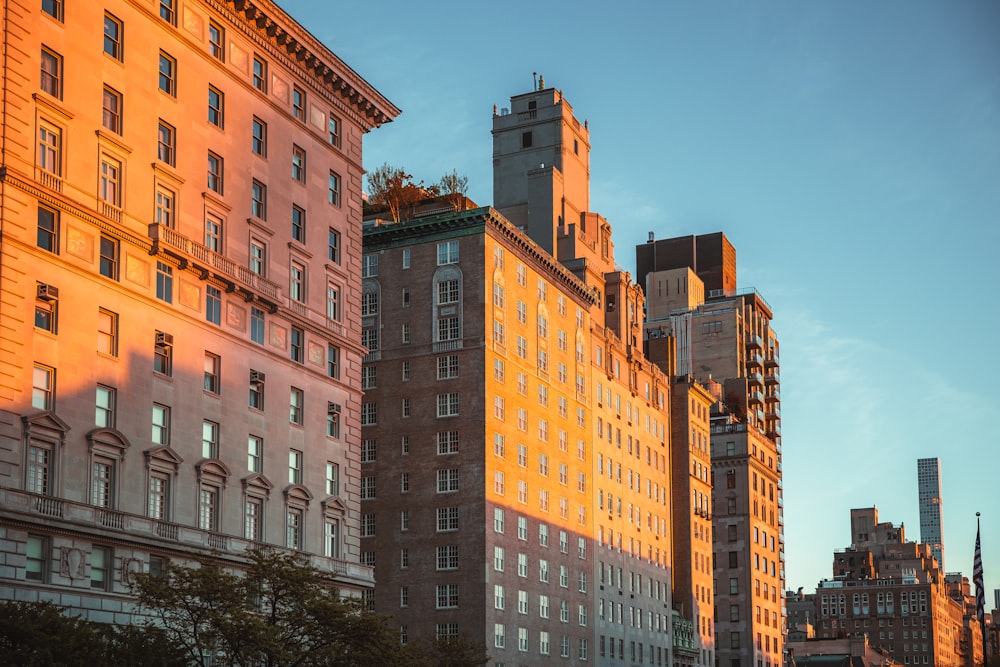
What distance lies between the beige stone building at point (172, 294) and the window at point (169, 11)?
0.08m

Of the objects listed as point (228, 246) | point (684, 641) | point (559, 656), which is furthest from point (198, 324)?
point (684, 641)

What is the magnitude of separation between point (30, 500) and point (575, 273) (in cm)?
8973

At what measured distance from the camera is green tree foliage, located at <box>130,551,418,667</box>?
60125mm

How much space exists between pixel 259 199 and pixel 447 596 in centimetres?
4309

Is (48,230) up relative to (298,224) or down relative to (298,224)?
down

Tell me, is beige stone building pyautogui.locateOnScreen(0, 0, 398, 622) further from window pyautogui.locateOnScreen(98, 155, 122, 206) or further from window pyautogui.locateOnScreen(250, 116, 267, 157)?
window pyautogui.locateOnScreen(250, 116, 267, 157)

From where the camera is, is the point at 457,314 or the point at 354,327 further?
the point at 457,314

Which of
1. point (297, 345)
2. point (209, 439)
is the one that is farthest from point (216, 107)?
point (209, 439)

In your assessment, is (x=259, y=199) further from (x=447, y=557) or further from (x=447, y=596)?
(x=447, y=596)

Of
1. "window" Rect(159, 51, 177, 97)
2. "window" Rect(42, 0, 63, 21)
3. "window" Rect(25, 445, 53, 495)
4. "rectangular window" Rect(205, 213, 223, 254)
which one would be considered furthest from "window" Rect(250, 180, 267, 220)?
"window" Rect(25, 445, 53, 495)

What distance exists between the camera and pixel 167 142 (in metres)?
72.4

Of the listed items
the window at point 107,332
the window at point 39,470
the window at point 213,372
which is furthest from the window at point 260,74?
the window at point 39,470

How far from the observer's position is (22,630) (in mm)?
52125

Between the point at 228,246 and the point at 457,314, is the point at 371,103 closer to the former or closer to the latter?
the point at 228,246
